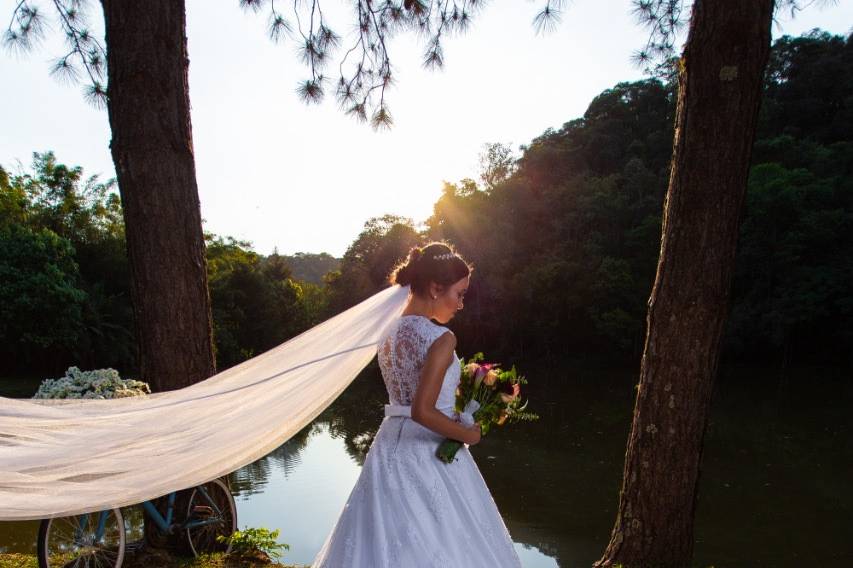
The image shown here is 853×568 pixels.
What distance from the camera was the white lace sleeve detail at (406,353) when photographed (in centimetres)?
245

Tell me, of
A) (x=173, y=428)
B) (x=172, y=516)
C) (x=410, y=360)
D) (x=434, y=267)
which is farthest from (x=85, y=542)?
(x=434, y=267)

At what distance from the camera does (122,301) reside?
85.3ft

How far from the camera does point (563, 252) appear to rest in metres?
32.8

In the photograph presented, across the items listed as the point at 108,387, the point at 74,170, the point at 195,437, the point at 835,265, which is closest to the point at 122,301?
the point at 74,170

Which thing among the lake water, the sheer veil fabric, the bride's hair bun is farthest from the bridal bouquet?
the lake water

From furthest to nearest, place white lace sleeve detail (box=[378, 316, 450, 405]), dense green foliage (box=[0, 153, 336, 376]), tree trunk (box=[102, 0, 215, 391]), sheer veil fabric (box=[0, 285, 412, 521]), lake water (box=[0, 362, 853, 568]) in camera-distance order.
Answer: dense green foliage (box=[0, 153, 336, 376]) < lake water (box=[0, 362, 853, 568]) < tree trunk (box=[102, 0, 215, 391]) < sheer veil fabric (box=[0, 285, 412, 521]) < white lace sleeve detail (box=[378, 316, 450, 405])

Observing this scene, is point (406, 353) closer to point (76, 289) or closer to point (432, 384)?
point (432, 384)

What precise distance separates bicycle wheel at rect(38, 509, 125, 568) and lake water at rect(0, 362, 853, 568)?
277cm

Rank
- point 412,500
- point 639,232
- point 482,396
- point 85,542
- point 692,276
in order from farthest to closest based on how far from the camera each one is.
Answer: point 639,232 → point 85,542 → point 692,276 → point 482,396 → point 412,500

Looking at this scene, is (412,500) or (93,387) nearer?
(412,500)

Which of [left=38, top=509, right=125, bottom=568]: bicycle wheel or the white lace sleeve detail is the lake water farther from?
the white lace sleeve detail

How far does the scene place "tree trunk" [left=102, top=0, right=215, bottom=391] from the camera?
384cm

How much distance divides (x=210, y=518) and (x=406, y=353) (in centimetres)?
235

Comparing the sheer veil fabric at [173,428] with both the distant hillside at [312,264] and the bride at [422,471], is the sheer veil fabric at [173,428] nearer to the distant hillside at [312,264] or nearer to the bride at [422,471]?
the bride at [422,471]
